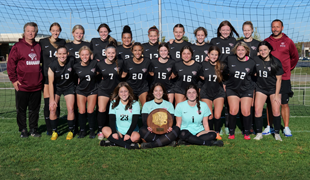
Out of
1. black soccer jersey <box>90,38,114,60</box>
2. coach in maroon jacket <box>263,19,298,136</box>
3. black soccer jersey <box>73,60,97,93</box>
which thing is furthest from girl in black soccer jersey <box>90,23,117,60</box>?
coach in maroon jacket <box>263,19,298,136</box>

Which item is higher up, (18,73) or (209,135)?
(18,73)

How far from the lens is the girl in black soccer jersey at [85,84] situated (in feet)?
15.0

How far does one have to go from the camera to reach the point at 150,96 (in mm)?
4551

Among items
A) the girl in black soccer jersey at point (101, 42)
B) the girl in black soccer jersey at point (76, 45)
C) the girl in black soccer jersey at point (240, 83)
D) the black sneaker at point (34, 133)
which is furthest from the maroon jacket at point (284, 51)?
the black sneaker at point (34, 133)

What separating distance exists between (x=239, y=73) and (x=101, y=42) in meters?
2.67

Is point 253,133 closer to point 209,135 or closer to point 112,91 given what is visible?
point 209,135

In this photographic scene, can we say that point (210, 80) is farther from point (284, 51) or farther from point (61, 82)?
point (61, 82)

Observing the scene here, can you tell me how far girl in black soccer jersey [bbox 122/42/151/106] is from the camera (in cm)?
463

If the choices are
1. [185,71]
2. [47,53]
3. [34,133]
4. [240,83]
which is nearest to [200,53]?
[185,71]

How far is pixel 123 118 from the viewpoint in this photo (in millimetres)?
4312

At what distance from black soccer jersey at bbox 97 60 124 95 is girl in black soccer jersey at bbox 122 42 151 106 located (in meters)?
0.13

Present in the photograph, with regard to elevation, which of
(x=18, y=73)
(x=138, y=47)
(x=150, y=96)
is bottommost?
(x=150, y=96)

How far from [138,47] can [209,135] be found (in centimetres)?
190

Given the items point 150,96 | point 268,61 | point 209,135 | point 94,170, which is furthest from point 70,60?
point 268,61
